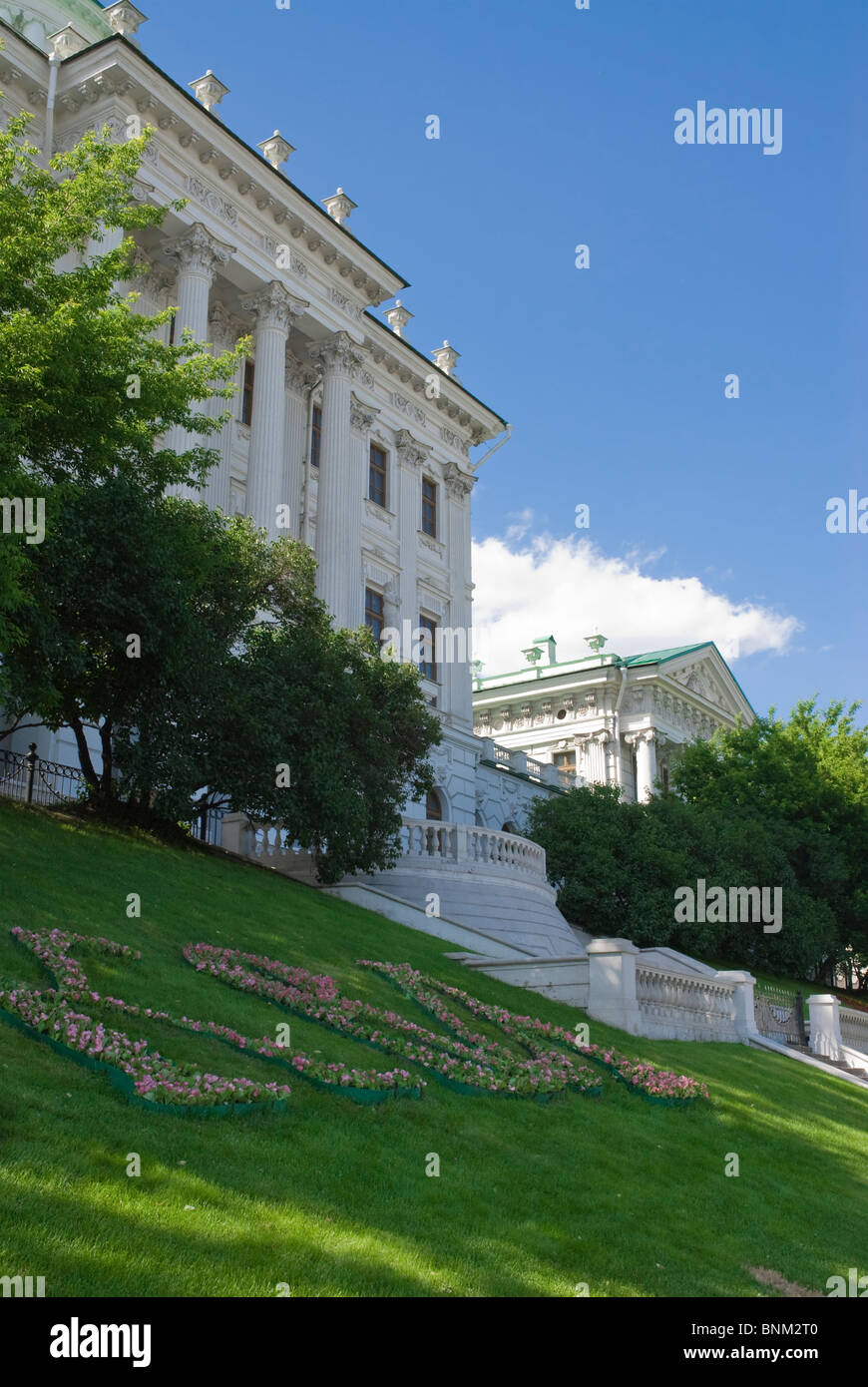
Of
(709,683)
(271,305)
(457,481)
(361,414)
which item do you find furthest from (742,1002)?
(709,683)

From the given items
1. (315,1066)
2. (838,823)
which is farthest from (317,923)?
(838,823)

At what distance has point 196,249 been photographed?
34.7 m

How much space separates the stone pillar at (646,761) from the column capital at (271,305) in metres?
30.9

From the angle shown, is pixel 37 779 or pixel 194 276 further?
pixel 194 276

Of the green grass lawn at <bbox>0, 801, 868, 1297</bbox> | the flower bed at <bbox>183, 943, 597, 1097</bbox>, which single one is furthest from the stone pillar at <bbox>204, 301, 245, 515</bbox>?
the flower bed at <bbox>183, 943, 597, 1097</bbox>

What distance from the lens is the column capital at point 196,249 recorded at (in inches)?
1366

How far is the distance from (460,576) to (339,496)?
8.96 metres

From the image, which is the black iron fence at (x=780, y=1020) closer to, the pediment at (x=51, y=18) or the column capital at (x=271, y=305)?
the column capital at (x=271, y=305)

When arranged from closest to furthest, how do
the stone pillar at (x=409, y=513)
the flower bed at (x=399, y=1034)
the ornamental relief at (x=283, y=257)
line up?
1. the flower bed at (x=399, y=1034)
2. the ornamental relief at (x=283, y=257)
3. the stone pillar at (x=409, y=513)

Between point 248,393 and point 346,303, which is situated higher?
point 346,303

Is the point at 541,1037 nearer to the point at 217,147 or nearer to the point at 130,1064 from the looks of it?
the point at 130,1064

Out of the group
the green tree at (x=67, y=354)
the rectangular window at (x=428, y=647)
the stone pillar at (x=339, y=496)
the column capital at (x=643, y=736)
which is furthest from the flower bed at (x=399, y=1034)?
the column capital at (x=643, y=736)

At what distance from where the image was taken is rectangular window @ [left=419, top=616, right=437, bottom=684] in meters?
45.6

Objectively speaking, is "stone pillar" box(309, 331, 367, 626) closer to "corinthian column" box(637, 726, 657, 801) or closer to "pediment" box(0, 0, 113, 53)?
"pediment" box(0, 0, 113, 53)
